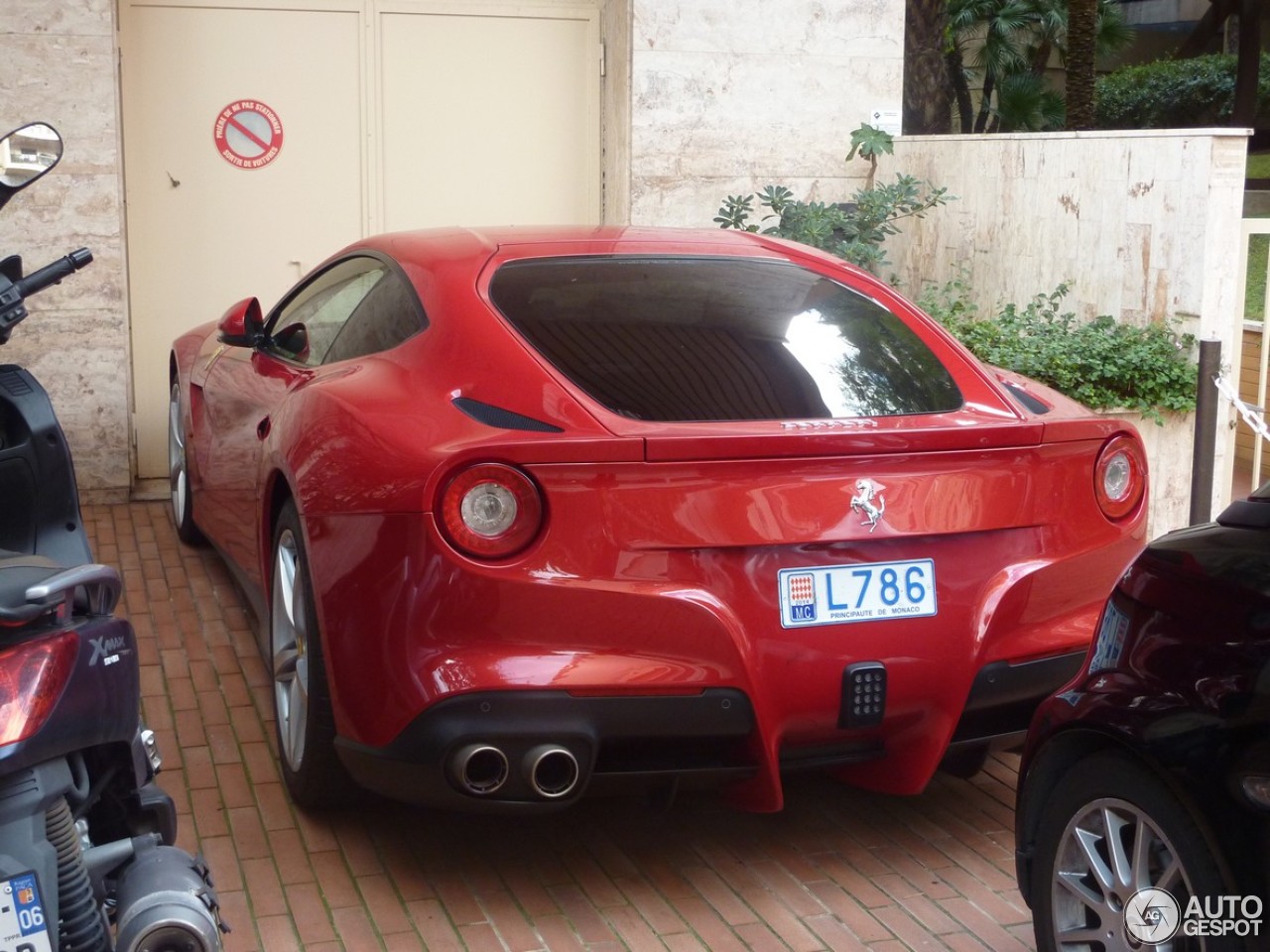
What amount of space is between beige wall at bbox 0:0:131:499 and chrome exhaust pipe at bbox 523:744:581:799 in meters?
A: 5.46

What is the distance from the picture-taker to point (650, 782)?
12.4 feet

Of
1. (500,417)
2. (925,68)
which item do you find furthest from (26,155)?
(925,68)

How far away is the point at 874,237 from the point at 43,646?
714 cm

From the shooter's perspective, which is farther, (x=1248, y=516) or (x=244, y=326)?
(x=244, y=326)

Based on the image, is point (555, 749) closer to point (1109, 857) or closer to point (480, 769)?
point (480, 769)

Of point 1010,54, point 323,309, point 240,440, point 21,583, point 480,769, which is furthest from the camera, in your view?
point 1010,54

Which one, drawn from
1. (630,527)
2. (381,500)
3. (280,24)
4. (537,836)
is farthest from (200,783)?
(280,24)

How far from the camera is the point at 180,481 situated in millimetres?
Result: 7375

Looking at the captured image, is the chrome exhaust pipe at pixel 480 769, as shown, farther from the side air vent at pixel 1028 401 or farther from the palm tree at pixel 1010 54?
the palm tree at pixel 1010 54

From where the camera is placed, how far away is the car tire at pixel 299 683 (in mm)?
4074

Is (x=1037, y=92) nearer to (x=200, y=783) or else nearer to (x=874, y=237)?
(x=874, y=237)

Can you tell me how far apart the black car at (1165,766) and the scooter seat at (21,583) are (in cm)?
195

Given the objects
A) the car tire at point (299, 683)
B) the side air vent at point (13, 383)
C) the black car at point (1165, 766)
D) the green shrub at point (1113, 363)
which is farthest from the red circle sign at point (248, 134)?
the black car at point (1165, 766)

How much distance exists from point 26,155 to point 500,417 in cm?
122
